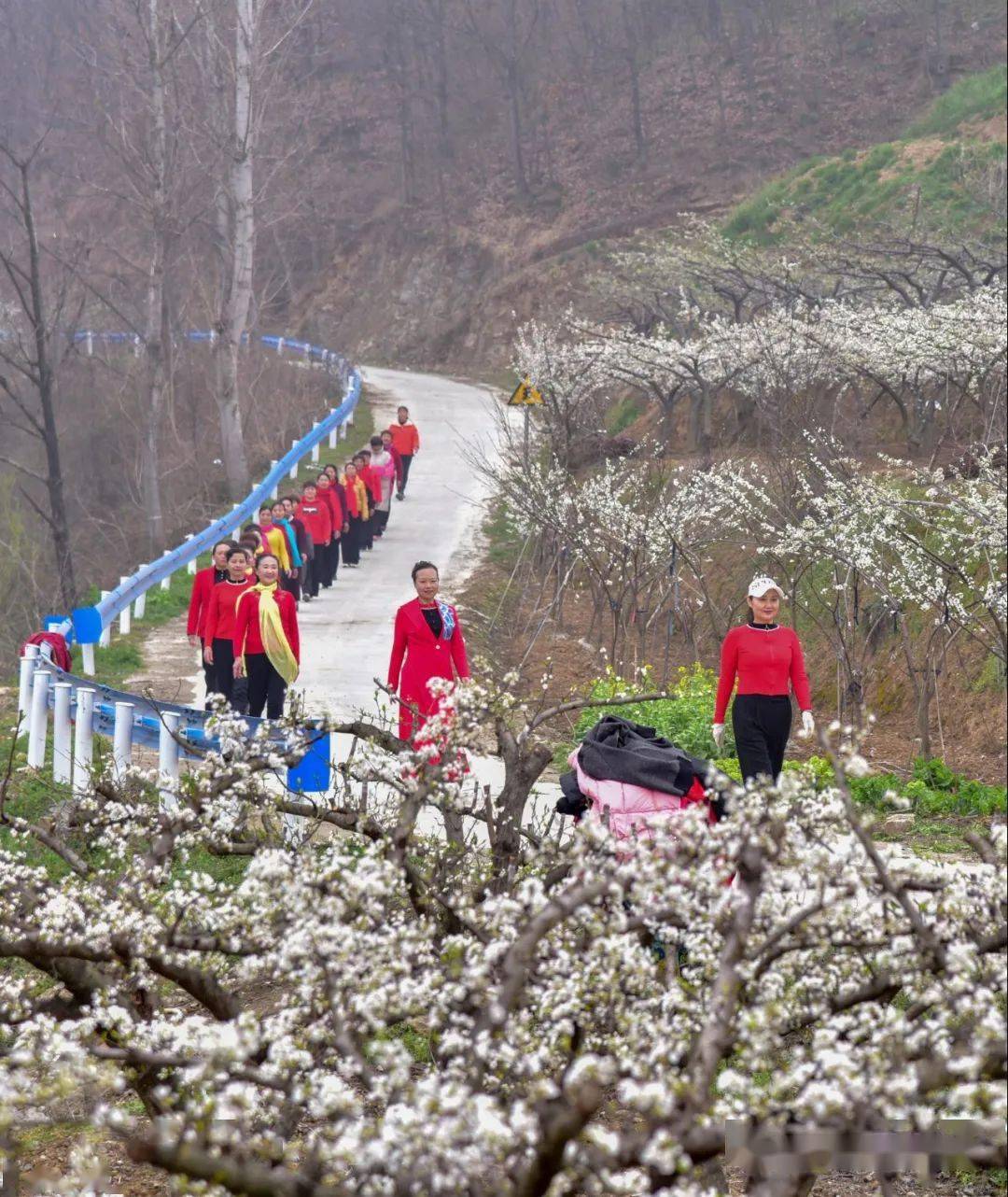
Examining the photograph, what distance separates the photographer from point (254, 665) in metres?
11.1

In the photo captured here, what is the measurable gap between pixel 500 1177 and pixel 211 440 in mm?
34368

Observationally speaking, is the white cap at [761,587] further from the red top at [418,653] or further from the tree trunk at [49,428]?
the tree trunk at [49,428]

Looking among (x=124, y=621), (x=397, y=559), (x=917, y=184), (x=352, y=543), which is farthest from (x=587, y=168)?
(x=124, y=621)

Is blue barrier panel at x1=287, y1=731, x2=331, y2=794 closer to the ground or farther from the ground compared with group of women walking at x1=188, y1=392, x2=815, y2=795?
closer to the ground

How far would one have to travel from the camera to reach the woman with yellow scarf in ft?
36.0

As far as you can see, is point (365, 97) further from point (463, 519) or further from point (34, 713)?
point (34, 713)

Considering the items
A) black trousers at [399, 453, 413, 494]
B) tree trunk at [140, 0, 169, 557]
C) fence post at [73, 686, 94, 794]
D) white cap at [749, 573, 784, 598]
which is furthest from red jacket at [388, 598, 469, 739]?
tree trunk at [140, 0, 169, 557]

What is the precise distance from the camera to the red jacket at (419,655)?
9445mm

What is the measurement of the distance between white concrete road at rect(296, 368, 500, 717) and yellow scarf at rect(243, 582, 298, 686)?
709 mm

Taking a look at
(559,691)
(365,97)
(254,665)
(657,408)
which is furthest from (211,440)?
(365,97)

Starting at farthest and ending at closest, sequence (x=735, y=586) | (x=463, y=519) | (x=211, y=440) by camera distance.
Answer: (x=211, y=440) < (x=463, y=519) < (x=735, y=586)

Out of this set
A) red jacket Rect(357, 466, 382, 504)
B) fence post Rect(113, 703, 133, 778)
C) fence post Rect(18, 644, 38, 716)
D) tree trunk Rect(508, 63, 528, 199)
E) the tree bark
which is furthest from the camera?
tree trunk Rect(508, 63, 528, 199)

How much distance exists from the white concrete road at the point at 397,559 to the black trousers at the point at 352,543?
0.19 meters

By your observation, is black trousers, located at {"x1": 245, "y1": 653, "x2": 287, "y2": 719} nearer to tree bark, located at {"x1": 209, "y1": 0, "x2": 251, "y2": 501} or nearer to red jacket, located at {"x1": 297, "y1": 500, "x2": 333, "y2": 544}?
red jacket, located at {"x1": 297, "y1": 500, "x2": 333, "y2": 544}
